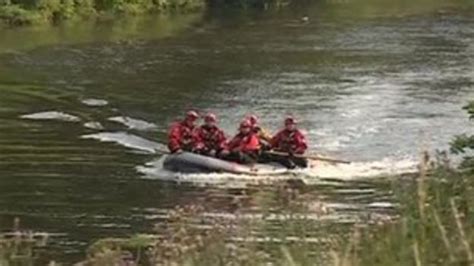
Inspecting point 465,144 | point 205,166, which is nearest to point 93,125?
point 205,166

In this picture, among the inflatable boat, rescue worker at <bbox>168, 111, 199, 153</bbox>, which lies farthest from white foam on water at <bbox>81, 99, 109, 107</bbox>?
the inflatable boat

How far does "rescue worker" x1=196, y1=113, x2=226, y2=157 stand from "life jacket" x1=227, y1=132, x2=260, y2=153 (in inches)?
12.3

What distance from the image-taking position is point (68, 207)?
845 inches

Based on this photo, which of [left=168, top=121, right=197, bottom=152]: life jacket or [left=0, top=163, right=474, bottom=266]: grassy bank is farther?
[left=168, top=121, right=197, bottom=152]: life jacket

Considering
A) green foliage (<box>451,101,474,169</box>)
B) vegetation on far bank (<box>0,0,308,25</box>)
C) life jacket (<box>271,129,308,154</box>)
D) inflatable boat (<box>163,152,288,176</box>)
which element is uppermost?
green foliage (<box>451,101,474,169</box>)

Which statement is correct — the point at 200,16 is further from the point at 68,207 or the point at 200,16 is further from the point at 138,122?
the point at 68,207

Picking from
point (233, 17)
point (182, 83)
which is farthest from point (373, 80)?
point (233, 17)

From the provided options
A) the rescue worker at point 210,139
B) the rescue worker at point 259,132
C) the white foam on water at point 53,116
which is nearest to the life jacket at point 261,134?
the rescue worker at point 259,132

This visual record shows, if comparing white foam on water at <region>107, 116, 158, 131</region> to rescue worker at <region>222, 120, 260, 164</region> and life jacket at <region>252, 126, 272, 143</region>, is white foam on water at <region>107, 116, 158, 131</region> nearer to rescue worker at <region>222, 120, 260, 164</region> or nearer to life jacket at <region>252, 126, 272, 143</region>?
life jacket at <region>252, 126, 272, 143</region>

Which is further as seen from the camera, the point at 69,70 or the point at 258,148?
the point at 69,70

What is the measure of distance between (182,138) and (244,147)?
129 centimetres

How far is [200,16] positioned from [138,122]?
121 ft

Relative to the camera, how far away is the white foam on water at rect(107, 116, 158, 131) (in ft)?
102

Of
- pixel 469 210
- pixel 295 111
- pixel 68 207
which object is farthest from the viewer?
A: pixel 295 111
